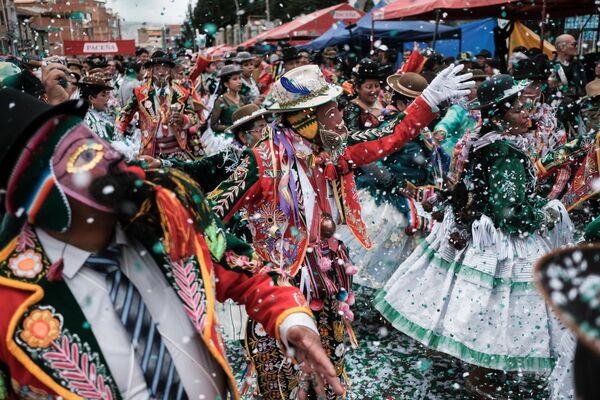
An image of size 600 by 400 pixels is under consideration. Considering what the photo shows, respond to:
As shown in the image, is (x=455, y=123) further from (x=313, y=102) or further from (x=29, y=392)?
(x=29, y=392)

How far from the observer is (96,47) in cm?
2642

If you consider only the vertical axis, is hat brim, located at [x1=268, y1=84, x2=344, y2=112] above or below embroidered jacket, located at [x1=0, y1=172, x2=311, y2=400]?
above

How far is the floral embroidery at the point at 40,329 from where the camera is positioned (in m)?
1.61

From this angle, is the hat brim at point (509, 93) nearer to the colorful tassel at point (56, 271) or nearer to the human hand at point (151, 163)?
the human hand at point (151, 163)

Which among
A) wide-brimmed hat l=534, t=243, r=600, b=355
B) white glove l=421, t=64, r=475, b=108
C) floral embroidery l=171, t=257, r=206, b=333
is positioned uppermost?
wide-brimmed hat l=534, t=243, r=600, b=355

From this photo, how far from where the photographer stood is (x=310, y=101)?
3514mm

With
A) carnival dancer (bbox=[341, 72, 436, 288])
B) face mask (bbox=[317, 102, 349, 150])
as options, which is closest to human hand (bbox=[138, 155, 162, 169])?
face mask (bbox=[317, 102, 349, 150])

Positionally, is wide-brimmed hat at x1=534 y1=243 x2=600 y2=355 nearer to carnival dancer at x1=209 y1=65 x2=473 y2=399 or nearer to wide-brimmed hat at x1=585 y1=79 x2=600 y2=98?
carnival dancer at x1=209 y1=65 x2=473 y2=399

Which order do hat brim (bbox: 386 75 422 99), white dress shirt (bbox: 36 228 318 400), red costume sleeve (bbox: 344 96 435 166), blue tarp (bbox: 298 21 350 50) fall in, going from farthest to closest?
1. blue tarp (bbox: 298 21 350 50)
2. hat brim (bbox: 386 75 422 99)
3. red costume sleeve (bbox: 344 96 435 166)
4. white dress shirt (bbox: 36 228 318 400)

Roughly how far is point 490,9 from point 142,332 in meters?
10.4

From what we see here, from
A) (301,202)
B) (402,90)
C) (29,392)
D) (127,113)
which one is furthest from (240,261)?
(127,113)

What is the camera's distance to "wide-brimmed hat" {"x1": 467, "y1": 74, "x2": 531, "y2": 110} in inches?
160

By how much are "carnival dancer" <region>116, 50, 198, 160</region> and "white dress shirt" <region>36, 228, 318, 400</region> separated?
5.77 meters

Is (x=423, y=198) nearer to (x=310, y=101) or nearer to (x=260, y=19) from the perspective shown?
(x=310, y=101)
